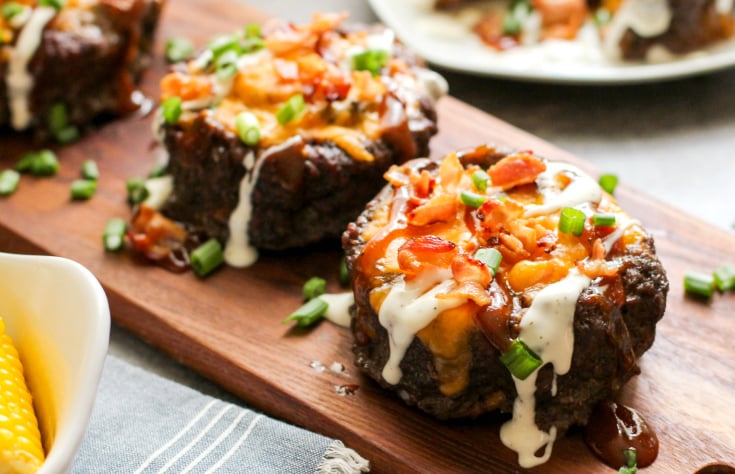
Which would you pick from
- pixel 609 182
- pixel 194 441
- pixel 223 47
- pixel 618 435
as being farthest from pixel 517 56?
pixel 194 441

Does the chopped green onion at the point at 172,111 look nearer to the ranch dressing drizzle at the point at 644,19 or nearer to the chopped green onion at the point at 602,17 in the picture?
the ranch dressing drizzle at the point at 644,19

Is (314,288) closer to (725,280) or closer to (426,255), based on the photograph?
(426,255)

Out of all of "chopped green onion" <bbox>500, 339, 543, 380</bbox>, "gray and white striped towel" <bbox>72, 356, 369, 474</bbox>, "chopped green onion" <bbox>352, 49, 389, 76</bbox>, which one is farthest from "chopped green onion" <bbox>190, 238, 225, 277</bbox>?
"chopped green onion" <bbox>500, 339, 543, 380</bbox>

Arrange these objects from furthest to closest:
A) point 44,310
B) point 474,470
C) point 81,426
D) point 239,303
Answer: point 239,303 → point 474,470 → point 44,310 → point 81,426

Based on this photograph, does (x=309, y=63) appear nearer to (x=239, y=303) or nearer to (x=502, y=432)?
(x=239, y=303)

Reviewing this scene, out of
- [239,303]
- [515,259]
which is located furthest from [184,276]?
[515,259]
